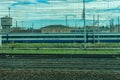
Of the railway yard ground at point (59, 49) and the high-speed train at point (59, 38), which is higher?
the high-speed train at point (59, 38)

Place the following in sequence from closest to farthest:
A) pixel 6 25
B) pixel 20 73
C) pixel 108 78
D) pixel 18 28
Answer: pixel 108 78 → pixel 20 73 → pixel 6 25 → pixel 18 28

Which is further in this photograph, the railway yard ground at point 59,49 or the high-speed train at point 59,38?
the high-speed train at point 59,38

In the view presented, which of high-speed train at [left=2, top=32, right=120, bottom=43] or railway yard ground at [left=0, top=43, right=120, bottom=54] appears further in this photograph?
high-speed train at [left=2, top=32, right=120, bottom=43]

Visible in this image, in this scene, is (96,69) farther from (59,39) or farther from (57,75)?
(59,39)

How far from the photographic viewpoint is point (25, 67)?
1961cm

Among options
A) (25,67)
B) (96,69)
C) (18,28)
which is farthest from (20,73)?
(18,28)

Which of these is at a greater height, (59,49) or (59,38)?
(59,38)

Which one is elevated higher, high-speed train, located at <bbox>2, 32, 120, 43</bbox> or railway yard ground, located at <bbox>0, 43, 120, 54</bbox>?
high-speed train, located at <bbox>2, 32, 120, 43</bbox>

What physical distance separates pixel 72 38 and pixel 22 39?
11.3 metres

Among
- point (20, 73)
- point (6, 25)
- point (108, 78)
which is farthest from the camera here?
point (6, 25)

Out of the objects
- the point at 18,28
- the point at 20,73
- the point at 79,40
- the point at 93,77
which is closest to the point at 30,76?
the point at 20,73

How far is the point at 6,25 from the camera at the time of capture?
7856cm

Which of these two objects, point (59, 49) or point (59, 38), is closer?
point (59, 49)

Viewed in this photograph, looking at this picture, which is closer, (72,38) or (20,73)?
(20,73)
